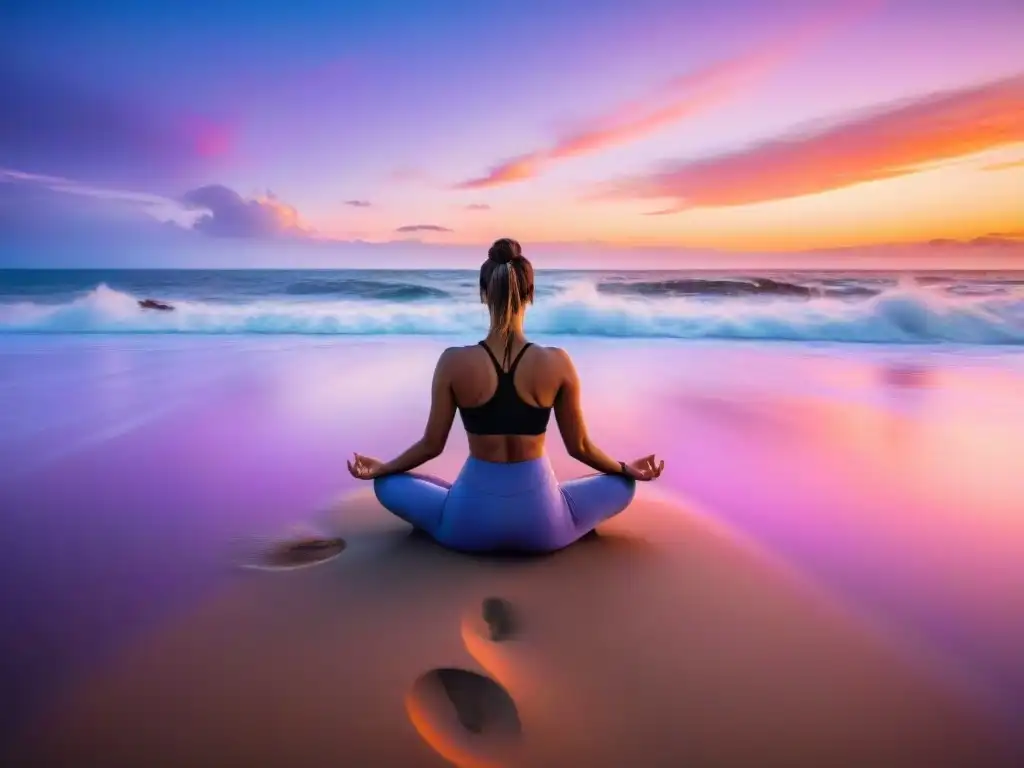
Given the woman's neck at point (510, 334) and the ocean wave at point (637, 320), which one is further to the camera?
the ocean wave at point (637, 320)

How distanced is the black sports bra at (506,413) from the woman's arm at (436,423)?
8cm

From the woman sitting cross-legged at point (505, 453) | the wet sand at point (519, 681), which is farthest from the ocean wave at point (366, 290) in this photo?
the wet sand at point (519, 681)

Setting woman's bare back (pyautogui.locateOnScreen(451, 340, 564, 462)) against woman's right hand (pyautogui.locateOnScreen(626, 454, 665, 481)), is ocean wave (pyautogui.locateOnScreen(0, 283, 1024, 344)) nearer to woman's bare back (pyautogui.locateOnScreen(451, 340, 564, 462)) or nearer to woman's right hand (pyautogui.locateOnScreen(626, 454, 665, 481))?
woman's right hand (pyautogui.locateOnScreen(626, 454, 665, 481))

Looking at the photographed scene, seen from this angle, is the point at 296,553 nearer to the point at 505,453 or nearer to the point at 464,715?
the point at 505,453

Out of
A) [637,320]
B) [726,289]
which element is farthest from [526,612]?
[726,289]

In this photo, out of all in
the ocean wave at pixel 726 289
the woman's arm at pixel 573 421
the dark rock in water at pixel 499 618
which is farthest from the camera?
the ocean wave at pixel 726 289

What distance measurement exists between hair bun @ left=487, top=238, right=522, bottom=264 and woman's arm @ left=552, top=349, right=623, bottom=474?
406mm

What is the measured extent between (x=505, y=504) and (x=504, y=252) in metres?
1.02

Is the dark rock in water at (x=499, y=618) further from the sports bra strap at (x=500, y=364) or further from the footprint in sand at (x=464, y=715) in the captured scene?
the sports bra strap at (x=500, y=364)

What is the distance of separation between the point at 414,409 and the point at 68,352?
7.26 m

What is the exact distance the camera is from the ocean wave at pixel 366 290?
25609mm

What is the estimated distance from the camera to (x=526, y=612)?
225 cm

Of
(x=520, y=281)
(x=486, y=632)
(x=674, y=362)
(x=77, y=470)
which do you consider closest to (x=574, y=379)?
(x=520, y=281)

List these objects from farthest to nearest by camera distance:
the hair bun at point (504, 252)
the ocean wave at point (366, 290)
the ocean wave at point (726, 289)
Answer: the ocean wave at point (366, 290)
the ocean wave at point (726, 289)
the hair bun at point (504, 252)
